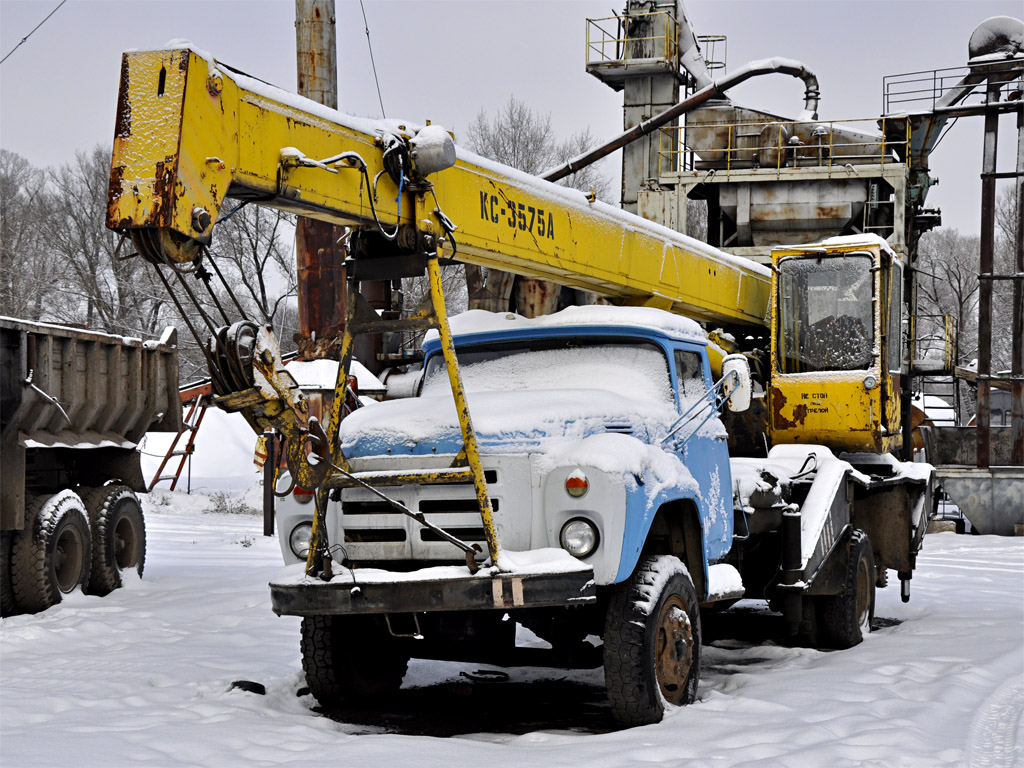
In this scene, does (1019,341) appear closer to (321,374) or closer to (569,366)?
(321,374)

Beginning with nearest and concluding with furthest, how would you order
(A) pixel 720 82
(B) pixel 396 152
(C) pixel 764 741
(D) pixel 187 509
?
(C) pixel 764 741 → (B) pixel 396 152 → (D) pixel 187 509 → (A) pixel 720 82

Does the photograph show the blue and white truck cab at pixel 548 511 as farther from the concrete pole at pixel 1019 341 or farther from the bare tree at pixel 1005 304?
the bare tree at pixel 1005 304

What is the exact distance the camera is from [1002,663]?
26.2 ft

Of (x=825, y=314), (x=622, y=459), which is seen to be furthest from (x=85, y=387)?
(x=622, y=459)

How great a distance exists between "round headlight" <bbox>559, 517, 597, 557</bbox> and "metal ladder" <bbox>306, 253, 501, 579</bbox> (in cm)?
39

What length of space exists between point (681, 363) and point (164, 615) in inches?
218

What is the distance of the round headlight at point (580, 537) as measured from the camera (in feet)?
20.3

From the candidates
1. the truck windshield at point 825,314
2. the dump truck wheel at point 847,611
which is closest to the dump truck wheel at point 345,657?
the dump truck wheel at point 847,611

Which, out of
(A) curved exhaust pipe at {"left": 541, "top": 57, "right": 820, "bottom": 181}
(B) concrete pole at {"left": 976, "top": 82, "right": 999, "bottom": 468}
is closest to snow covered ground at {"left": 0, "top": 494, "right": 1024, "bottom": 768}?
(B) concrete pole at {"left": 976, "top": 82, "right": 999, "bottom": 468}

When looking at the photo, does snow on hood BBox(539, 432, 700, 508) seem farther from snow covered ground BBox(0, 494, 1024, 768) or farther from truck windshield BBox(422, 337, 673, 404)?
snow covered ground BBox(0, 494, 1024, 768)

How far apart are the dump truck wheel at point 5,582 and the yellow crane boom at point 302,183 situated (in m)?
5.81

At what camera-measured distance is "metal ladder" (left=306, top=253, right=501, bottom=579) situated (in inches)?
244

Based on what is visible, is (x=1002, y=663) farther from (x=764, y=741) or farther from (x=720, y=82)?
(x=720, y=82)

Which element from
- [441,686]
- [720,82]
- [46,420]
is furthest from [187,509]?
[441,686]
